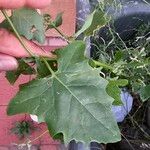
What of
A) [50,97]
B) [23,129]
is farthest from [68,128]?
[23,129]

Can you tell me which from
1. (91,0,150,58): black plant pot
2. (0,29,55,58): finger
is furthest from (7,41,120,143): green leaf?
(91,0,150,58): black plant pot

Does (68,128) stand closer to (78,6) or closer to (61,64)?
(61,64)

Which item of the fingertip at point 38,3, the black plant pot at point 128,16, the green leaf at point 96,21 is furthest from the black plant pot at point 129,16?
the fingertip at point 38,3

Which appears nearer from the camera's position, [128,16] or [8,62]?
[8,62]

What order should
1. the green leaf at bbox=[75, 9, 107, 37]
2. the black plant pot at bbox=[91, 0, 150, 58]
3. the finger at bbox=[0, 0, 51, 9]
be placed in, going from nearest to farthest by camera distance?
1. the finger at bbox=[0, 0, 51, 9]
2. the green leaf at bbox=[75, 9, 107, 37]
3. the black plant pot at bbox=[91, 0, 150, 58]

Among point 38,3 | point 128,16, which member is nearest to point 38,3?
point 38,3

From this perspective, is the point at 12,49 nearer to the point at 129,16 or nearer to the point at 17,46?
the point at 17,46

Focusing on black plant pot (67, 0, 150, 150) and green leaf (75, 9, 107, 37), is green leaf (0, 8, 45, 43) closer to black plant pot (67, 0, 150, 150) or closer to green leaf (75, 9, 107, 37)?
green leaf (75, 9, 107, 37)

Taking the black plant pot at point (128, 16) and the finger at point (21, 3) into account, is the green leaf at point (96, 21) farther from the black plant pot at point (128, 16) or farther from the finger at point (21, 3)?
the black plant pot at point (128, 16)
